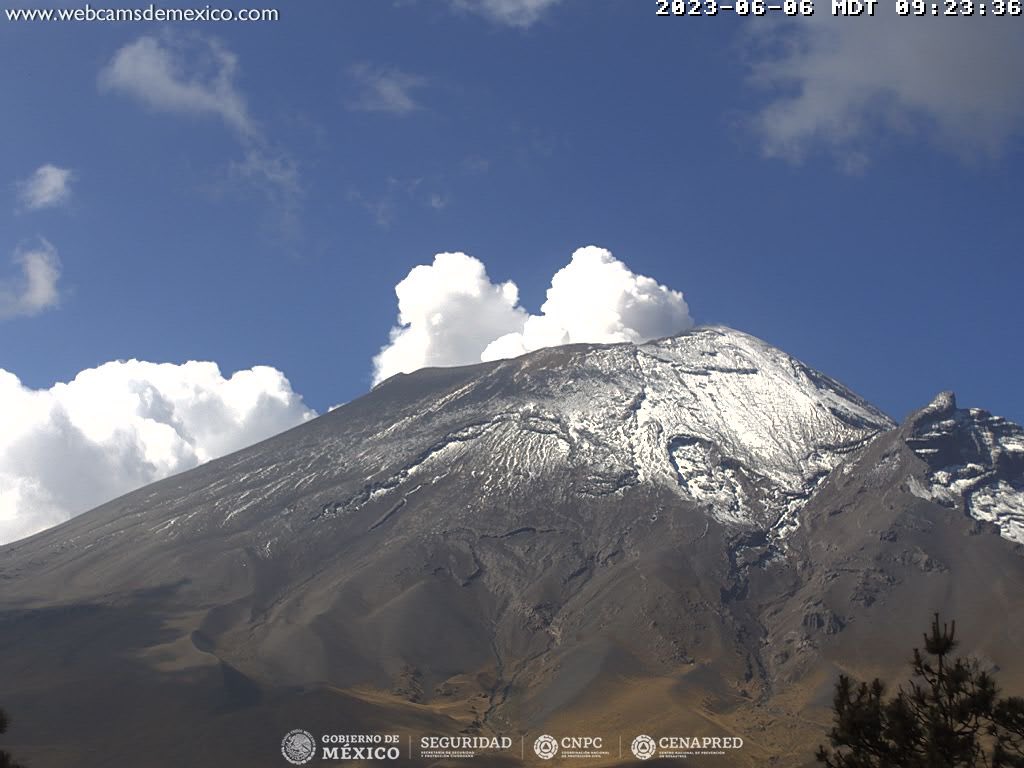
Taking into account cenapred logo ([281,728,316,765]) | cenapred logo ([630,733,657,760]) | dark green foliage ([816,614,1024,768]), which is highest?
cenapred logo ([281,728,316,765])

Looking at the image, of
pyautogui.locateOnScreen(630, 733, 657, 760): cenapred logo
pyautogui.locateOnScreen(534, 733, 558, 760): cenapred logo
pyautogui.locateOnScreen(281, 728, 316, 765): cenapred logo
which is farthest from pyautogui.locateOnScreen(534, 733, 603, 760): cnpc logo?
pyautogui.locateOnScreen(281, 728, 316, 765): cenapred logo

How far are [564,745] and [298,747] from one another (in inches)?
1304

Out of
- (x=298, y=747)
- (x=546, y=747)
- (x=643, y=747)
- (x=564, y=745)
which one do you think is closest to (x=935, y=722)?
(x=643, y=747)

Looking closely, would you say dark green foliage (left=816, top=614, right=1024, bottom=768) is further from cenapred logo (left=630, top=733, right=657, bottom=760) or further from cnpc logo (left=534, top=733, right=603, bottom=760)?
cnpc logo (left=534, top=733, right=603, bottom=760)

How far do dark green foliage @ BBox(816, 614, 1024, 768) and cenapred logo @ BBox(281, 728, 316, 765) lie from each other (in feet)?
382

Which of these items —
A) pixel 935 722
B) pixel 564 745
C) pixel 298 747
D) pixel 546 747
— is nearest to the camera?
pixel 935 722

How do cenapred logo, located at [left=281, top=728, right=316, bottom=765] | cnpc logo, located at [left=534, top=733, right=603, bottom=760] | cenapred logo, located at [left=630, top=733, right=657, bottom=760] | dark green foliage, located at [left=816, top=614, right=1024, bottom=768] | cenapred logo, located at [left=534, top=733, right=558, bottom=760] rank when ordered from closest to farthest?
dark green foliage, located at [left=816, top=614, right=1024, bottom=768]
cenapred logo, located at [left=281, top=728, right=316, bottom=765]
cenapred logo, located at [left=630, top=733, right=657, bottom=760]
cnpc logo, located at [left=534, top=733, right=603, bottom=760]
cenapred logo, located at [left=534, top=733, right=558, bottom=760]

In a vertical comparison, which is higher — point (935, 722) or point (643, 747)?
point (643, 747)

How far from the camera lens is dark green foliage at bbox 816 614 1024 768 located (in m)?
25.2

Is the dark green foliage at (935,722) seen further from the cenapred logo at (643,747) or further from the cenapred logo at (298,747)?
the cenapred logo at (298,747)

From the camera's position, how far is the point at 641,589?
197m

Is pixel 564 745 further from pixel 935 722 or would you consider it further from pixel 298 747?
pixel 935 722

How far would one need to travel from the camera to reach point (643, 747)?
140 meters

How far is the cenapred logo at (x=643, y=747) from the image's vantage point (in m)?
137
